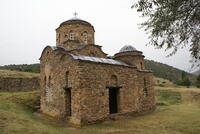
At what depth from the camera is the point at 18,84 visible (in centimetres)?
2986

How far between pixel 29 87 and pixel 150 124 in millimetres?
24165

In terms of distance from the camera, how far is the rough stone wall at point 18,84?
2880 cm

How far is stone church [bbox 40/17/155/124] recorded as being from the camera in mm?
11953

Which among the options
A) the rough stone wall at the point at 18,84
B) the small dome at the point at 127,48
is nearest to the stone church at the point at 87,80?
the small dome at the point at 127,48

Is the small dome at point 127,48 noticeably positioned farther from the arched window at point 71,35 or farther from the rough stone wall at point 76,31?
the arched window at point 71,35

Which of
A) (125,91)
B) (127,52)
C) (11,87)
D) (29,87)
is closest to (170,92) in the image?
(127,52)

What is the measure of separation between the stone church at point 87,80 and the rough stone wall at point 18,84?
1421cm

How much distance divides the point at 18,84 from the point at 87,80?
72.7 ft

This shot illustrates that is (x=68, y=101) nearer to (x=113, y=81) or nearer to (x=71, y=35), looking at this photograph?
(x=113, y=81)

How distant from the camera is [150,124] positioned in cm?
1220

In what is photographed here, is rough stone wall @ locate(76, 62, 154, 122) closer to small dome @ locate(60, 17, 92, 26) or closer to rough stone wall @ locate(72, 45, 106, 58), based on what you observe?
rough stone wall @ locate(72, 45, 106, 58)

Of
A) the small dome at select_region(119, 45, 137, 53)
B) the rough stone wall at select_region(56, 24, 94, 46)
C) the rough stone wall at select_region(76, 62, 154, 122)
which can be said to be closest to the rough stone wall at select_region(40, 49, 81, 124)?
the rough stone wall at select_region(76, 62, 154, 122)

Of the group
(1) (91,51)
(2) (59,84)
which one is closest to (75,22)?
(1) (91,51)

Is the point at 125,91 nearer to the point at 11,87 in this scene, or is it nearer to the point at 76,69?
the point at 76,69
